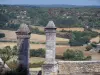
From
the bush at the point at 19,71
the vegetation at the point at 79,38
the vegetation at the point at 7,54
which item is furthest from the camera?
the vegetation at the point at 79,38

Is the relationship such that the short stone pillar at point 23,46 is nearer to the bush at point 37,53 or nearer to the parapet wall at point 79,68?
the parapet wall at point 79,68

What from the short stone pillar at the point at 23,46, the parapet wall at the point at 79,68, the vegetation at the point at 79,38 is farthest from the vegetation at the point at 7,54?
the vegetation at the point at 79,38

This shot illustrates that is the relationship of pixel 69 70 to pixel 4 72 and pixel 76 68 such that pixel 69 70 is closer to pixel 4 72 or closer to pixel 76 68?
pixel 76 68

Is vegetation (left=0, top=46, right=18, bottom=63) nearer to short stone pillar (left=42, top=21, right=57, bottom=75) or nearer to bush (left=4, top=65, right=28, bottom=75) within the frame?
short stone pillar (left=42, top=21, right=57, bottom=75)

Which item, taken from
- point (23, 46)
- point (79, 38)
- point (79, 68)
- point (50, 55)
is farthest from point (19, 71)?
point (79, 38)

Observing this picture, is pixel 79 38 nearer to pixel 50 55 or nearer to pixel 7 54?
pixel 7 54

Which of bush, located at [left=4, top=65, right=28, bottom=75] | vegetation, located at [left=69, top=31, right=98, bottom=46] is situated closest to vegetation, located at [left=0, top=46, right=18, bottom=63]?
bush, located at [left=4, top=65, right=28, bottom=75]
